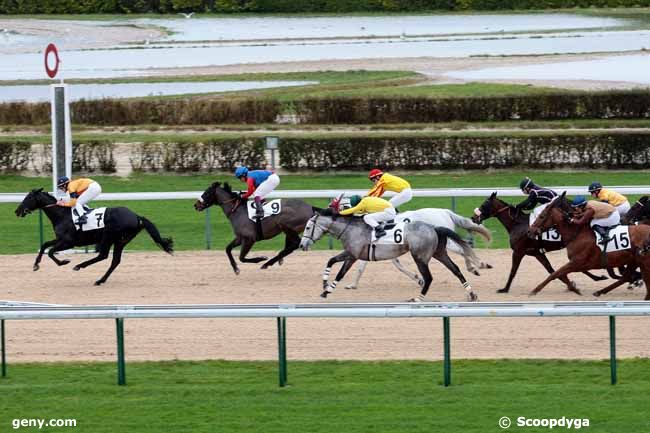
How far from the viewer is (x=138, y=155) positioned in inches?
775

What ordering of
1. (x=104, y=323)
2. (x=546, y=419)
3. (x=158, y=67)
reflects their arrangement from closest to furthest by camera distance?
1. (x=546, y=419)
2. (x=104, y=323)
3. (x=158, y=67)

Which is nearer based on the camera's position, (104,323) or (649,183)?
(104,323)

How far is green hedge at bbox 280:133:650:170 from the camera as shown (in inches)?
761

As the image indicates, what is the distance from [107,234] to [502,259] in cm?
399

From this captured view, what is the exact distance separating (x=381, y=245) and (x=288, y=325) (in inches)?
62.3

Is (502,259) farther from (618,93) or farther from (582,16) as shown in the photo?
(582,16)

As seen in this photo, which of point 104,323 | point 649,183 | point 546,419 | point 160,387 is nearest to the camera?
point 546,419

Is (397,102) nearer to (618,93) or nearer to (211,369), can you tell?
(618,93)

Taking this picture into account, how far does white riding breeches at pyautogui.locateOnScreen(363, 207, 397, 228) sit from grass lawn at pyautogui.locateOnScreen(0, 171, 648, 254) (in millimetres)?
3082

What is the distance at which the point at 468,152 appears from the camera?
1942 centimetres

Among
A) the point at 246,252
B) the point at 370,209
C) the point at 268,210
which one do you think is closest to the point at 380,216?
the point at 370,209

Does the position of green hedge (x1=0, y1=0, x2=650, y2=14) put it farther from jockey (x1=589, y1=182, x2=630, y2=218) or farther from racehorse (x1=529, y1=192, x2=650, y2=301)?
racehorse (x1=529, y1=192, x2=650, y2=301)

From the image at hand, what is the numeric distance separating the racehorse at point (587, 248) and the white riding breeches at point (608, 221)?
259 mm

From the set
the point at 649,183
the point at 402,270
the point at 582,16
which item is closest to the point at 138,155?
the point at 649,183
